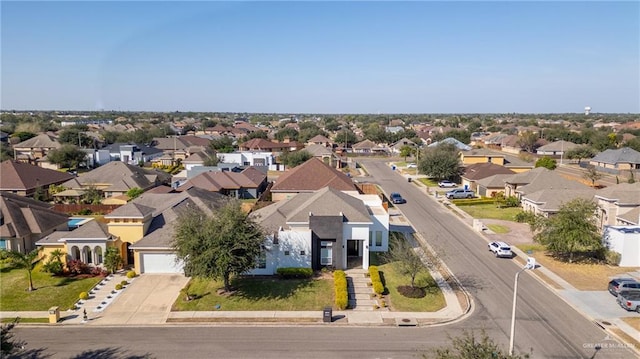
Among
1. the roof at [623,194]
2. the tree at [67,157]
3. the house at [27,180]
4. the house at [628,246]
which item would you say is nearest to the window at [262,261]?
the house at [628,246]

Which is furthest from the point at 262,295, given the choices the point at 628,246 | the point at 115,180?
the point at 115,180

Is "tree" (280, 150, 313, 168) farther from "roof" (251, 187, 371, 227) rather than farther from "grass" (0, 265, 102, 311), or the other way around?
"grass" (0, 265, 102, 311)

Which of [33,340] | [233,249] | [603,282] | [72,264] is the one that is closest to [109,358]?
[33,340]

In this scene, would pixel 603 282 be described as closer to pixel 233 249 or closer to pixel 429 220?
pixel 429 220

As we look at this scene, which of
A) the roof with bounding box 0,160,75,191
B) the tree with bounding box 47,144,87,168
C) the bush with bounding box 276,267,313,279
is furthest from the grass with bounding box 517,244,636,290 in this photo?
the tree with bounding box 47,144,87,168

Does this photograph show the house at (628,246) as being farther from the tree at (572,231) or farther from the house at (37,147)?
the house at (37,147)

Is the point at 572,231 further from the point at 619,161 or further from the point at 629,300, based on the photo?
the point at 619,161
